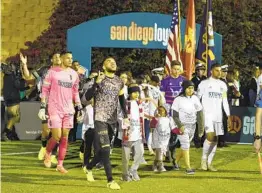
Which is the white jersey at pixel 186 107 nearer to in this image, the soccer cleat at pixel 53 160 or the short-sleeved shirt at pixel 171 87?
the short-sleeved shirt at pixel 171 87

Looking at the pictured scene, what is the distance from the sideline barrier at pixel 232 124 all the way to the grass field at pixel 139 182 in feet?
12.7

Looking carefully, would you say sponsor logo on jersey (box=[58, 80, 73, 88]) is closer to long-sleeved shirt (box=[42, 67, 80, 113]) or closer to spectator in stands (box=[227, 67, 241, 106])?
long-sleeved shirt (box=[42, 67, 80, 113])

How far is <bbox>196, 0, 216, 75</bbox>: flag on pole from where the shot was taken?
1923cm

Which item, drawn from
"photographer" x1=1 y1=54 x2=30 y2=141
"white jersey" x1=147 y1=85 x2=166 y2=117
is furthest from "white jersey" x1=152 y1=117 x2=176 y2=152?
"photographer" x1=1 y1=54 x2=30 y2=141

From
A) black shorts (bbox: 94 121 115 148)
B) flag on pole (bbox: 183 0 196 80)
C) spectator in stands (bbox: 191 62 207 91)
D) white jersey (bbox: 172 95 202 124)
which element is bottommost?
black shorts (bbox: 94 121 115 148)

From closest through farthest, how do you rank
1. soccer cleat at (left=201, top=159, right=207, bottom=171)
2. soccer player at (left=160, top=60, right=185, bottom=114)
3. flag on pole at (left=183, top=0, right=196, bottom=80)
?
soccer cleat at (left=201, top=159, right=207, bottom=171) < soccer player at (left=160, top=60, right=185, bottom=114) < flag on pole at (left=183, top=0, right=196, bottom=80)

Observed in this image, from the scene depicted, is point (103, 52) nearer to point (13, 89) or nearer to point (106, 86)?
point (13, 89)

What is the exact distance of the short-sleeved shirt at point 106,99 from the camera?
1271cm

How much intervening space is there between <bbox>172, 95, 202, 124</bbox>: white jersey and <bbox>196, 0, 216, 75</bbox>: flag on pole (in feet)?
14.5

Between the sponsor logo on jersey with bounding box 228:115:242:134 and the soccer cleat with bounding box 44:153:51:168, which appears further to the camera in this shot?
the sponsor logo on jersey with bounding box 228:115:242:134

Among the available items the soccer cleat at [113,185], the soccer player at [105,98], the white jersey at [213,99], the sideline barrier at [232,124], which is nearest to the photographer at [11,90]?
the sideline barrier at [232,124]

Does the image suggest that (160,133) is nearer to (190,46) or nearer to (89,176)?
(89,176)

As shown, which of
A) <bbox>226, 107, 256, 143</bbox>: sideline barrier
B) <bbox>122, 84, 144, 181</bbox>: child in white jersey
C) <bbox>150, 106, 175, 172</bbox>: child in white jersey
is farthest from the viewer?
<bbox>226, 107, 256, 143</bbox>: sideline barrier

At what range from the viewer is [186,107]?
571 inches
